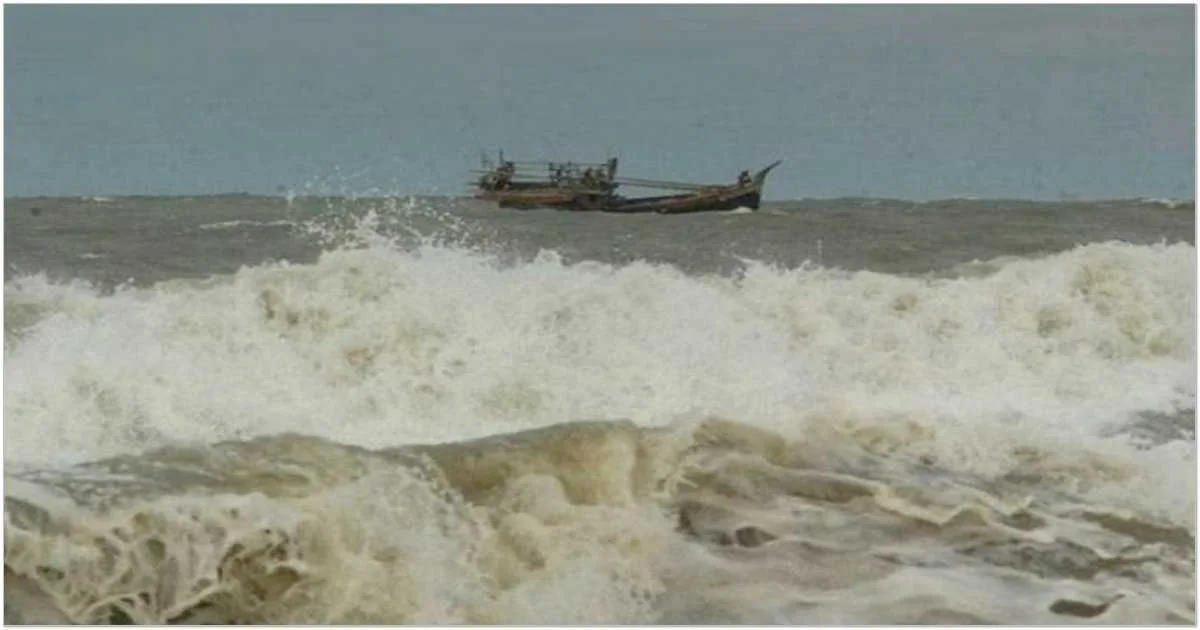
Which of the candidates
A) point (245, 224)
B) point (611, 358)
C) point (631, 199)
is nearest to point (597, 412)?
point (611, 358)

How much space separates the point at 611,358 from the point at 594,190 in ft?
1.73

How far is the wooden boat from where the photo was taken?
15.7 feet

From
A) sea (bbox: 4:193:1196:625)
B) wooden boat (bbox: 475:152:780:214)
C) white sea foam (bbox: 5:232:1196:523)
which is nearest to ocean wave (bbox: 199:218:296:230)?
sea (bbox: 4:193:1196:625)

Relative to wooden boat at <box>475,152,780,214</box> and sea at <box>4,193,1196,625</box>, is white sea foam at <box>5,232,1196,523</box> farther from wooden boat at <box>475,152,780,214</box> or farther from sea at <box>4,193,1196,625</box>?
wooden boat at <box>475,152,780,214</box>

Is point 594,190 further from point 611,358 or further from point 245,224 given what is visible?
point 245,224

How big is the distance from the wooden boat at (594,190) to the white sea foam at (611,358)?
20 centimetres

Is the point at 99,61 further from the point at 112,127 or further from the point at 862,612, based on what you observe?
the point at 862,612

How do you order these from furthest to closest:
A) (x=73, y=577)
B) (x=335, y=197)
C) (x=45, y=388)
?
(x=335, y=197), (x=45, y=388), (x=73, y=577)

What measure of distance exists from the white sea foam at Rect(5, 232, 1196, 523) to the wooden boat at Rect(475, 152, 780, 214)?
0.65 feet

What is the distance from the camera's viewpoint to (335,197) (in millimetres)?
4809

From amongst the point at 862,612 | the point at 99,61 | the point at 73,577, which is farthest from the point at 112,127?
the point at 862,612

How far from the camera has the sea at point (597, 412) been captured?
14.2 feet

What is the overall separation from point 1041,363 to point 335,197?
2266mm

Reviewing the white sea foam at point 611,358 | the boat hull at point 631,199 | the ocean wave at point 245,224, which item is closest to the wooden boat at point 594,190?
the boat hull at point 631,199
